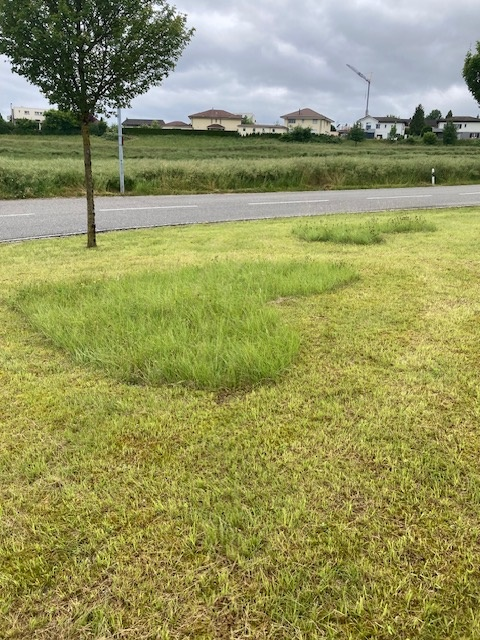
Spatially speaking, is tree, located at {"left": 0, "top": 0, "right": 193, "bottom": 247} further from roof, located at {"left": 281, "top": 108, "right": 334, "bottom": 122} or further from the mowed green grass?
roof, located at {"left": 281, "top": 108, "right": 334, "bottom": 122}

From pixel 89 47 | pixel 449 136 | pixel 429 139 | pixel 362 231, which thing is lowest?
pixel 362 231

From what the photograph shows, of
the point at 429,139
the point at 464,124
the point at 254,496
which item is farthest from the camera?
the point at 464,124

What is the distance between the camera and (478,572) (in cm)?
174

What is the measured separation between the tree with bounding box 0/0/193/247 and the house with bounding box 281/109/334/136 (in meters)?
115

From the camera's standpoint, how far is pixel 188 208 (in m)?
13.6

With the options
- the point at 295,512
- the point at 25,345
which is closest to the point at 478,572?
the point at 295,512

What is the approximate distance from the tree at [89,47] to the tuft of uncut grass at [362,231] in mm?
3389

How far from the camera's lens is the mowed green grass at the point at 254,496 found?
162 cm

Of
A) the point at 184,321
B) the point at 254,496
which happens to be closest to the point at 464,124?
the point at 184,321

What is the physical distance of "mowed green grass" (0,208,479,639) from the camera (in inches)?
63.6

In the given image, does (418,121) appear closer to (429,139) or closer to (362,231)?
(429,139)

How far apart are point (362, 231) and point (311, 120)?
117562 mm

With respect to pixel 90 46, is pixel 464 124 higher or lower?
higher

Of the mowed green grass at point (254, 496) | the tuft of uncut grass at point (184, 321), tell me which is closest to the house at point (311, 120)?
the tuft of uncut grass at point (184, 321)
